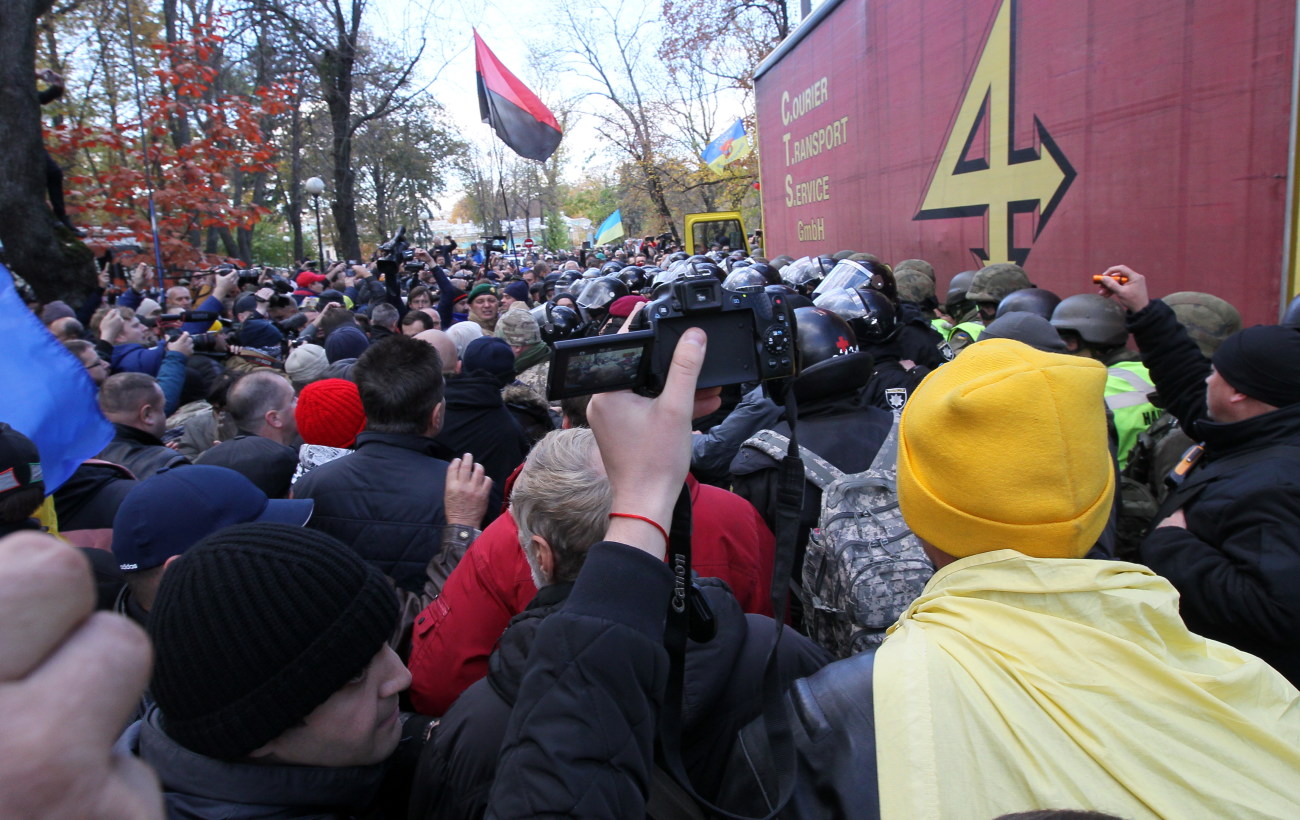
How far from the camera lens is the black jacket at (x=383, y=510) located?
2.87 m

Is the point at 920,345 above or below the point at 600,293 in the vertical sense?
below

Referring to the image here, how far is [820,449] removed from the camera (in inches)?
105

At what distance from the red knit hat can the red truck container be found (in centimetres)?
432

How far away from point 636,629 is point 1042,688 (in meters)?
0.56

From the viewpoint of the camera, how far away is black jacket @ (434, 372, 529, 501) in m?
4.04

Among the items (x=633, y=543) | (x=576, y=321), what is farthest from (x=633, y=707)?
(x=576, y=321)

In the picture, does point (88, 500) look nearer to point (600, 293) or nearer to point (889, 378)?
point (889, 378)

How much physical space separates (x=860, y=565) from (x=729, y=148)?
23121 mm

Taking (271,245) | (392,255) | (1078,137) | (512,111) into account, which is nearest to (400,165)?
(271,245)

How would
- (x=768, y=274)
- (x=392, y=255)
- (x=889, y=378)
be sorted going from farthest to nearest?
(x=392, y=255)
(x=768, y=274)
(x=889, y=378)

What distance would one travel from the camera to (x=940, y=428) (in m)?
1.33

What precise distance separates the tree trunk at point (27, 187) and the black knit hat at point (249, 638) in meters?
8.14

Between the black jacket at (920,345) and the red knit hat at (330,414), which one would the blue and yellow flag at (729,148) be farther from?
the red knit hat at (330,414)

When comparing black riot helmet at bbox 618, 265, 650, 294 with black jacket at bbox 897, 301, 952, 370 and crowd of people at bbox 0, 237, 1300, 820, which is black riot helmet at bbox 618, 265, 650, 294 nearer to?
black jacket at bbox 897, 301, 952, 370
